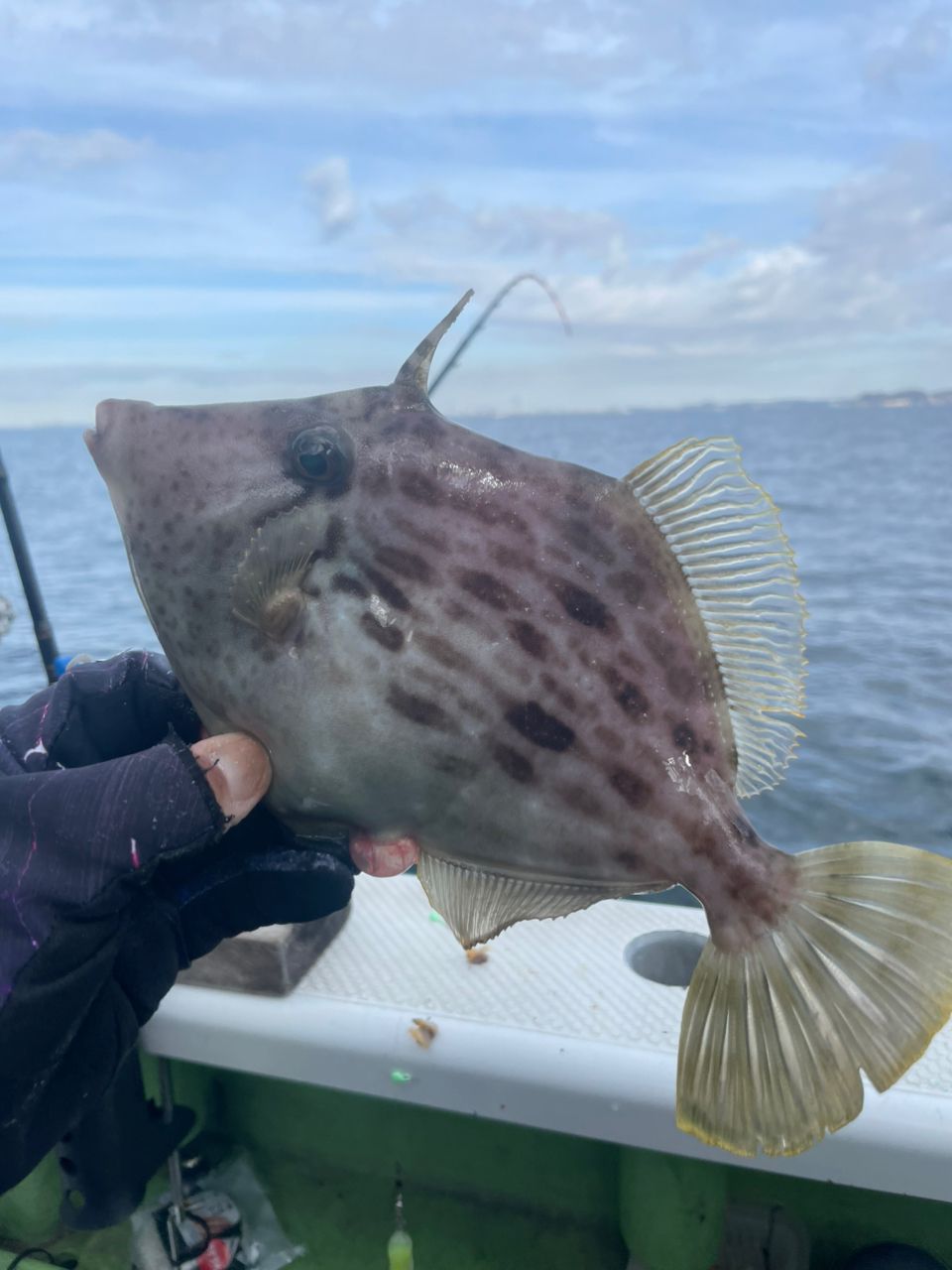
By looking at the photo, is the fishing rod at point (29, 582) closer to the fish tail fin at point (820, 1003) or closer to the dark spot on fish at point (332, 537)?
the dark spot on fish at point (332, 537)

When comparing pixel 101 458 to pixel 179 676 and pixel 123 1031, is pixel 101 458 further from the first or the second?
pixel 123 1031

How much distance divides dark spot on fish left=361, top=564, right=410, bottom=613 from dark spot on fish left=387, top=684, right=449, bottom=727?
158mm

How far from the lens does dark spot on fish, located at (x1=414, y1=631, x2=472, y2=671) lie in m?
1.90

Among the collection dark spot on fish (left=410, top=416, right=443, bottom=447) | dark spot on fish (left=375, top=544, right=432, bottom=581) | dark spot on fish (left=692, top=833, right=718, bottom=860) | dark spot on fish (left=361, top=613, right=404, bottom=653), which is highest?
dark spot on fish (left=410, top=416, right=443, bottom=447)

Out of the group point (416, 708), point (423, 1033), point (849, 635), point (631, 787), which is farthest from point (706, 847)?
point (849, 635)

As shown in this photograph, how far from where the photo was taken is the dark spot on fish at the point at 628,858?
193 cm

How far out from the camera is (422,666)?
1.90 metres

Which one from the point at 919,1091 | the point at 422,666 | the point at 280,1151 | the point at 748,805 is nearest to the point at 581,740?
the point at 422,666

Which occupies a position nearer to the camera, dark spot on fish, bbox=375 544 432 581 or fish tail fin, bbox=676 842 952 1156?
fish tail fin, bbox=676 842 952 1156

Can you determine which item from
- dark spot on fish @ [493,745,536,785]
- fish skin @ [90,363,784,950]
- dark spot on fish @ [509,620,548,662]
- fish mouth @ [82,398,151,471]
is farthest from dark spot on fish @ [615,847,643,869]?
fish mouth @ [82,398,151,471]

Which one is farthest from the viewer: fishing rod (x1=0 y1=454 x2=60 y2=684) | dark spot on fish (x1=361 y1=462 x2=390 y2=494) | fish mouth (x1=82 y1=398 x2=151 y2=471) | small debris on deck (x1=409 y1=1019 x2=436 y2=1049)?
fishing rod (x1=0 y1=454 x2=60 y2=684)

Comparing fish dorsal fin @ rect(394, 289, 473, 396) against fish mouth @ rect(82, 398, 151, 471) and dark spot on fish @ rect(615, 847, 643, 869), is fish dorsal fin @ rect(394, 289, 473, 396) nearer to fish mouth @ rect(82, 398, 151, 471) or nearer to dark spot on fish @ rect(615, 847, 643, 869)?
fish mouth @ rect(82, 398, 151, 471)

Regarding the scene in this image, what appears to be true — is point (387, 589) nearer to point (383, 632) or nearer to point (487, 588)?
point (383, 632)

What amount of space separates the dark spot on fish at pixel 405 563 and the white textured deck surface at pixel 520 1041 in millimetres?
1856
